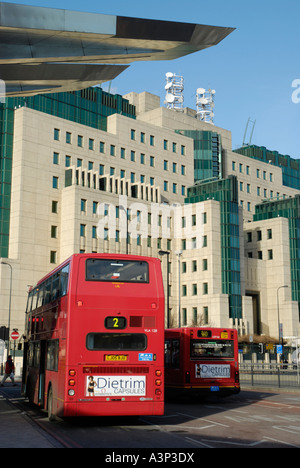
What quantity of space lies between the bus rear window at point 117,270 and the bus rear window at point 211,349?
8826mm

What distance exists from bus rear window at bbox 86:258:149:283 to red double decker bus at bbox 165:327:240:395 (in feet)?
28.6

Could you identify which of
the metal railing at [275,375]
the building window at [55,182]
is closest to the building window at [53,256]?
the building window at [55,182]

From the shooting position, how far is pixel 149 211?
3383 inches

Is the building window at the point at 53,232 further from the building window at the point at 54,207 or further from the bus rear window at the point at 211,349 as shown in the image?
the bus rear window at the point at 211,349

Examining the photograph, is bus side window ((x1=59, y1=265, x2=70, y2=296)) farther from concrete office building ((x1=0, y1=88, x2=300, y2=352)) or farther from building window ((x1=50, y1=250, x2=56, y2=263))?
building window ((x1=50, y1=250, x2=56, y2=263))

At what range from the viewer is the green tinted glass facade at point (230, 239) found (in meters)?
85.8

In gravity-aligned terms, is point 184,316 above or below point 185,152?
below

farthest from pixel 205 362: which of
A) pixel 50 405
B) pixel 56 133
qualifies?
pixel 56 133

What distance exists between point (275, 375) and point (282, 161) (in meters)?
101

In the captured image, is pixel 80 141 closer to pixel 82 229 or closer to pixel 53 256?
pixel 82 229

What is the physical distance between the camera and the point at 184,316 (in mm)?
87500
